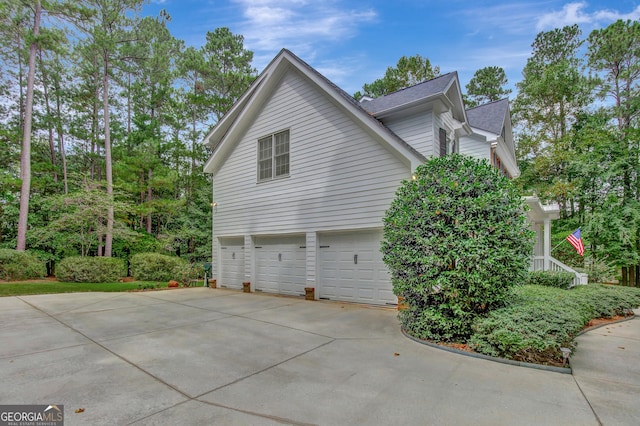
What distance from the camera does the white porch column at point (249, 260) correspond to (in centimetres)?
1080

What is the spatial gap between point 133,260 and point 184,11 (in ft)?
35.2

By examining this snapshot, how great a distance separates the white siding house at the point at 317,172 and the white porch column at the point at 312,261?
0.03 meters

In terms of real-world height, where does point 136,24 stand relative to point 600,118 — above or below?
above

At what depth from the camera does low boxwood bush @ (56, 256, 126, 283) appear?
12.6 meters

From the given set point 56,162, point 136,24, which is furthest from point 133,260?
point 136,24

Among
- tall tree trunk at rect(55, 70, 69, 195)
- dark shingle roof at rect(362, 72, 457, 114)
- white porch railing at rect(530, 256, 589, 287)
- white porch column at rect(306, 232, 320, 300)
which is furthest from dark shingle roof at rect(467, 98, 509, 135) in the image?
tall tree trunk at rect(55, 70, 69, 195)

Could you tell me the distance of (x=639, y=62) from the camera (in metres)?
15.7

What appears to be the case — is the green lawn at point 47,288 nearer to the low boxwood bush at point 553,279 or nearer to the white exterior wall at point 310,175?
the white exterior wall at point 310,175

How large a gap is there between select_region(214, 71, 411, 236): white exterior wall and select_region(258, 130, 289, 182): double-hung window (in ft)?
0.66

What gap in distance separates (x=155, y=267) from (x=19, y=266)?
4879 mm

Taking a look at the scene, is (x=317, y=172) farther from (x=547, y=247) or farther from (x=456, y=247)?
(x=547, y=247)

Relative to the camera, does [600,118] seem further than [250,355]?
Yes

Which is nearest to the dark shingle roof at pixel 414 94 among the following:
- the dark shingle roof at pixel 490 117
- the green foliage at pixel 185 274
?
the dark shingle roof at pixel 490 117

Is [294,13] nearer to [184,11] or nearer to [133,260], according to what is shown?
[184,11]
